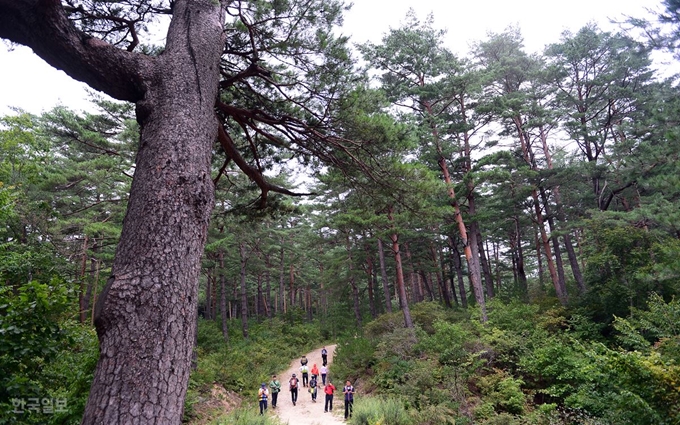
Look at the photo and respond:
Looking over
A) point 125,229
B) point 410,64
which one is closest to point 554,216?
point 410,64

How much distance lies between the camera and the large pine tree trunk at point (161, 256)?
1839mm

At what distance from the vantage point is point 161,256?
2221 mm

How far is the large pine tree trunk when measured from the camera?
184 cm

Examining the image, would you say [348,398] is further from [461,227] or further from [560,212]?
[560,212]

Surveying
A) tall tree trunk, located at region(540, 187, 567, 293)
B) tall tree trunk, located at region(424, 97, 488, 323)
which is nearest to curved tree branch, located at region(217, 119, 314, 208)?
tall tree trunk, located at region(424, 97, 488, 323)

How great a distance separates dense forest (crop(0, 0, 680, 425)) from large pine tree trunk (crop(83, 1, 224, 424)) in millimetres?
15

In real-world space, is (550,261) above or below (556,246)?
below

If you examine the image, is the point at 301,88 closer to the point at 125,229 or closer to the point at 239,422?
the point at 125,229

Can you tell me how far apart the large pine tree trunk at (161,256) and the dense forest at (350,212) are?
0.01 metres

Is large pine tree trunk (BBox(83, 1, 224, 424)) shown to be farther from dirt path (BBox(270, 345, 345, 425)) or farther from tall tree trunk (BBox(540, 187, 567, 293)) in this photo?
tall tree trunk (BBox(540, 187, 567, 293))

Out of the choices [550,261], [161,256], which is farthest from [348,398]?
[550,261]

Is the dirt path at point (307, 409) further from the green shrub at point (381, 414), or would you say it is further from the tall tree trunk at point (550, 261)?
the tall tree trunk at point (550, 261)

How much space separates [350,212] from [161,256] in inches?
492

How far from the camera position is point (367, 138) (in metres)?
5.38
